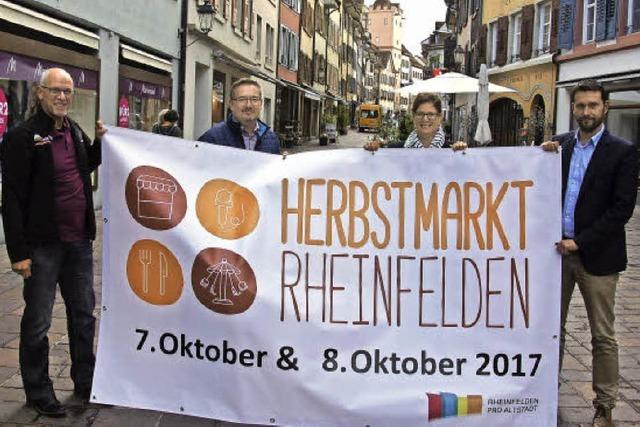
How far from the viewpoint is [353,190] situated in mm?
3902

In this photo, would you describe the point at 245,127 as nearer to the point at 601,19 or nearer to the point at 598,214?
the point at 598,214

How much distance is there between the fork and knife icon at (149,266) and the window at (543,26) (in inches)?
893

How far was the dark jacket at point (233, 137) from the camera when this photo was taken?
4.46 metres

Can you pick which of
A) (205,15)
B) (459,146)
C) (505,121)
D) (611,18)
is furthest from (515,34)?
(459,146)

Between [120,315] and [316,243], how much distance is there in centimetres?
108

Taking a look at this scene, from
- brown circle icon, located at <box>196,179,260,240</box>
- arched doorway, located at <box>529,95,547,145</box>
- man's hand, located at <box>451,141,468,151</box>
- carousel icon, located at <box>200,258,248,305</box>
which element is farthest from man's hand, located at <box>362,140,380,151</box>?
arched doorway, located at <box>529,95,547,145</box>

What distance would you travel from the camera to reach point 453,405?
3723 mm

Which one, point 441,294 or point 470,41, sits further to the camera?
point 470,41

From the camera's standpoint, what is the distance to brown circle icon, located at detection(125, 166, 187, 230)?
12.9 feet

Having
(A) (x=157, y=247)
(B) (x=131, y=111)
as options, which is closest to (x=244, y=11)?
(B) (x=131, y=111)

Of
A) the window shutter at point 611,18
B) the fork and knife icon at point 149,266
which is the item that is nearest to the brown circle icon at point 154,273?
the fork and knife icon at point 149,266

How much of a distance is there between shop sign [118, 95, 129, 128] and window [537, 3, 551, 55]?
15.0 m

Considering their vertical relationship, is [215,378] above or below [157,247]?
below

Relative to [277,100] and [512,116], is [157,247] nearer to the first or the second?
[512,116]
